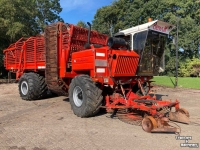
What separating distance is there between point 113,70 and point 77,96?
151 cm

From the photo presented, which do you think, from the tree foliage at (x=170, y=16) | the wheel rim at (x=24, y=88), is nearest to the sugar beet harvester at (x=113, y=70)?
the wheel rim at (x=24, y=88)

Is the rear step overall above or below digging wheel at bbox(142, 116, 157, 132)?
above

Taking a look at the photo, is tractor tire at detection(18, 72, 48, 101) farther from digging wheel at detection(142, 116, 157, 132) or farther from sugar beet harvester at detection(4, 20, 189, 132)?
digging wheel at detection(142, 116, 157, 132)

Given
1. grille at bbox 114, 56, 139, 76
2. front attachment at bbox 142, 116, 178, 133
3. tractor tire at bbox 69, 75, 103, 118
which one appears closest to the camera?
front attachment at bbox 142, 116, 178, 133

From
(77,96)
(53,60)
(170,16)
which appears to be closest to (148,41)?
(77,96)

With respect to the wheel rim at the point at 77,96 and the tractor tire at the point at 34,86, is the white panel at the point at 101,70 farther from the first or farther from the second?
the tractor tire at the point at 34,86

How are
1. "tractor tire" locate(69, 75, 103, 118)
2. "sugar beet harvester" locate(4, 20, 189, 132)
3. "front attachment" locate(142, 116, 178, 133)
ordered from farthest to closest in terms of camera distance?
1. "tractor tire" locate(69, 75, 103, 118)
2. "sugar beet harvester" locate(4, 20, 189, 132)
3. "front attachment" locate(142, 116, 178, 133)

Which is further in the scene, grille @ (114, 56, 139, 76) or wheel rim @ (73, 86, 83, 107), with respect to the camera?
wheel rim @ (73, 86, 83, 107)

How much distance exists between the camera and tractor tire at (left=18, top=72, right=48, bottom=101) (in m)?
9.18

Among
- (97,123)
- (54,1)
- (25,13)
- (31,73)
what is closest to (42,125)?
(97,123)

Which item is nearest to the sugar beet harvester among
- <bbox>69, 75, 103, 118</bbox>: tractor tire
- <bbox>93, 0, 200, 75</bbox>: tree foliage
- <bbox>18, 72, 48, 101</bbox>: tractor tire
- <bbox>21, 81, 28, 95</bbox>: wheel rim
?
<bbox>69, 75, 103, 118</bbox>: tractor tire

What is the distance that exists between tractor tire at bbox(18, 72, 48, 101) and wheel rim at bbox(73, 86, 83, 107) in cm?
304

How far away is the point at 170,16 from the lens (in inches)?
1357

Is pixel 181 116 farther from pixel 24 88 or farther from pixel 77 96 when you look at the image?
pixel 24 88
